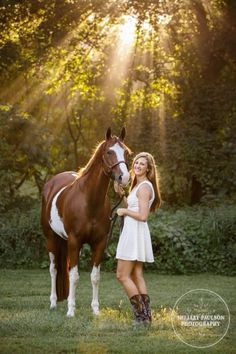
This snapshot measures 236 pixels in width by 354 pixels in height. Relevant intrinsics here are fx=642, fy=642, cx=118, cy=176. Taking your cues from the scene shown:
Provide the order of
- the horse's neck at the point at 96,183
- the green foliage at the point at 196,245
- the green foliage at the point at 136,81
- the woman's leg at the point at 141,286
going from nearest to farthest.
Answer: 1. the woman's leg at the point at 141,286
2. the horse's neck at the point at 96,183
3. the green foliage at the point at 196,245
4. the green foliage at the point at 136,81

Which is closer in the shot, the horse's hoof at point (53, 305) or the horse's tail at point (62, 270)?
the horse's hoof at point (53, 305)

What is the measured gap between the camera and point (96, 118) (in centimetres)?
2041

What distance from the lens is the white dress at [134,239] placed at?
686cm

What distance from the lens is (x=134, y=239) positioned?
688cm

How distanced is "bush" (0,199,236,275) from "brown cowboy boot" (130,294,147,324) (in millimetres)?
5404

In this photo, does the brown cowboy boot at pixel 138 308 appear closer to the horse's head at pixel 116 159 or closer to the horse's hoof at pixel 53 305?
the horse's head at pixel 116 159

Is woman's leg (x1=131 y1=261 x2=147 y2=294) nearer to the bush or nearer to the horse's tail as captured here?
the horse's tail

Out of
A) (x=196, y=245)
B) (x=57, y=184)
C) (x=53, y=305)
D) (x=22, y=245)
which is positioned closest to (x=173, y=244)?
(x=196, y=245)

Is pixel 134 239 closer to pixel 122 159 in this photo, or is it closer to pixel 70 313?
pixel 122 159

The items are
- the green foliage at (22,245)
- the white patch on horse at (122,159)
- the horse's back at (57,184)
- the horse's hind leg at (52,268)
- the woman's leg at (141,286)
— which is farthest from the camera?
the green foliage at (22,245)

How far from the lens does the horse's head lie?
23.6 ft

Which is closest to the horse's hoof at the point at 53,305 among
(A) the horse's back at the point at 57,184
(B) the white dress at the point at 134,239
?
(A) the horse's back at the point at 57,184

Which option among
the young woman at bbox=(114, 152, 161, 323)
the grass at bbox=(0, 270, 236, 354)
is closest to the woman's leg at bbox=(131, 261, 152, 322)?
the young woman at bbox=(114, 152, 161, 323)

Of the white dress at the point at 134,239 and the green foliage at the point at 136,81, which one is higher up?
the green foliage at the point at 136,81
